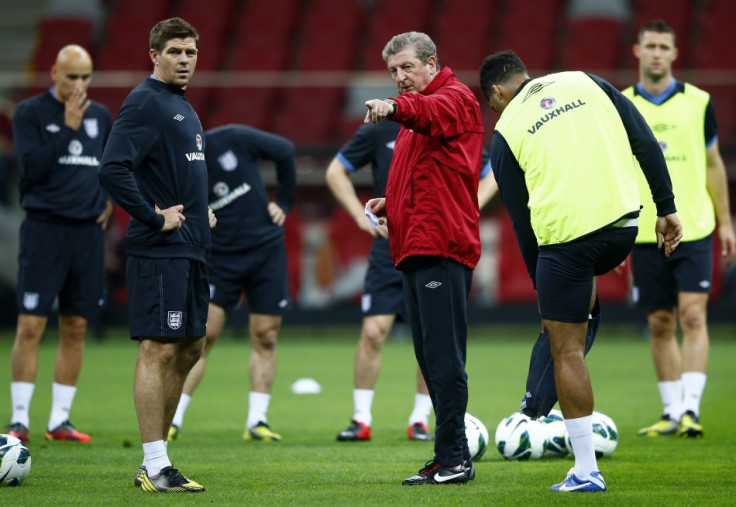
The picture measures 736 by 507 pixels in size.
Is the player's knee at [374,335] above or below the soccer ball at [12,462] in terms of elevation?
above

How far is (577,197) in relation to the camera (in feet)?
19.1

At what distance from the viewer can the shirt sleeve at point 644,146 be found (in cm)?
593

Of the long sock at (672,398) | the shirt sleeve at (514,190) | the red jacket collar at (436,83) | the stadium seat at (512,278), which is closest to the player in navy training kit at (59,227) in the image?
the red jacket collar at (436,83)

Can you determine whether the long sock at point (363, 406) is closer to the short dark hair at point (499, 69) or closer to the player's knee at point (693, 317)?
the player's knee at point (693, 317)

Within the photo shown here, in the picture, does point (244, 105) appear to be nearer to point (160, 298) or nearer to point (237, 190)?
point (237, 190)

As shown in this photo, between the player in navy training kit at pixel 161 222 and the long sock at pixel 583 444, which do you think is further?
the player in navy training kit at pixel 161 222

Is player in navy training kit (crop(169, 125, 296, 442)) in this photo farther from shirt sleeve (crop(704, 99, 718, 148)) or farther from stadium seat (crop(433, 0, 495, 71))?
stadium seat (crop(433, 0, 495, 71))

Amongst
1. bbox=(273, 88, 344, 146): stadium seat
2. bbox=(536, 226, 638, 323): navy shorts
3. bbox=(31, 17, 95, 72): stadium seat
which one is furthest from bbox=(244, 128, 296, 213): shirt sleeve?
bbox=(31, 17, 95, 72): stadium seat

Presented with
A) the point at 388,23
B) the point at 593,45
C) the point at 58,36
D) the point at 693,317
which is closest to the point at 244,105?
the point at 388,23

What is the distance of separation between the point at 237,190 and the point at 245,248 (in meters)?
0.46

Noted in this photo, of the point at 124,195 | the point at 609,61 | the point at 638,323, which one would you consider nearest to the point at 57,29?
the point at 609,61

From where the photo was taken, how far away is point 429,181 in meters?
6.11

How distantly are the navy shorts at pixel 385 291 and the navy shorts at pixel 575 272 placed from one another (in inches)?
124

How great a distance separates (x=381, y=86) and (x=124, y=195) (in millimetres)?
15728
